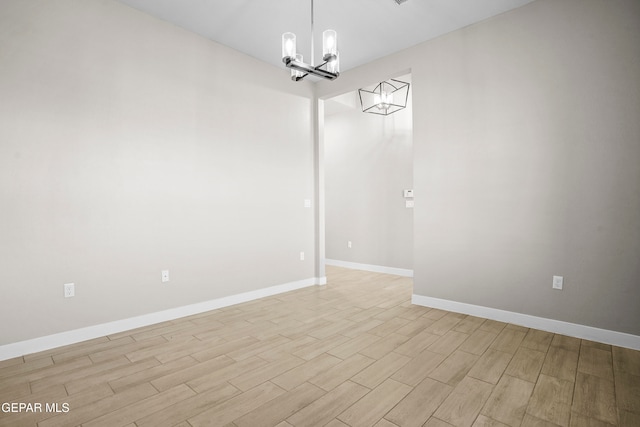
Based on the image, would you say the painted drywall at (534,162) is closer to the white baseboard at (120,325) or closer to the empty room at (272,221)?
the empty room at (272,221)

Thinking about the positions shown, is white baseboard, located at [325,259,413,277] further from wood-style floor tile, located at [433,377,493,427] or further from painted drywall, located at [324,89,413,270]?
wood-style floor tile, located at [433,377,493,427]

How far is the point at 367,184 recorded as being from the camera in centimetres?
567

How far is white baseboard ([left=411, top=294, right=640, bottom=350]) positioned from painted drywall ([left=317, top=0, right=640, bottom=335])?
0.16ft

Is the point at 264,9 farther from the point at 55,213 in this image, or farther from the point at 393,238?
the point at 393,238

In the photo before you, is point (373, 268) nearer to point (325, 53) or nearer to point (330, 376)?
point (330, 376)

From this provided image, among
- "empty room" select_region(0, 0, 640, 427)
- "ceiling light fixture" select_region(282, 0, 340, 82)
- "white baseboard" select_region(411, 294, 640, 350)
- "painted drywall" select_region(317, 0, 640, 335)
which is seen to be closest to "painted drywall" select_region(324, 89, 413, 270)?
"empty room" select_region(0, 0, 640, 427)

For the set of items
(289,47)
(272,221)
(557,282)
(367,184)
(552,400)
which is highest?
(289,47)

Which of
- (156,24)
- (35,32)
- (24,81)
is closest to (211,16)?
(156,24)

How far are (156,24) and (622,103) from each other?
4135mm

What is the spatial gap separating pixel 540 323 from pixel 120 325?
12.4ft

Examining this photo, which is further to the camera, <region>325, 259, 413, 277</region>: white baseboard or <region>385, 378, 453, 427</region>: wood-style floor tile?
<region>325, 259, 413, 277</region>: white baseboard

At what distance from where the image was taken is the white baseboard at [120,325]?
93.2 inches

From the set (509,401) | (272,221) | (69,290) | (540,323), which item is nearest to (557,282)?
(540,323)

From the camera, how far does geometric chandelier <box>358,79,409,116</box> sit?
4.75 meters
